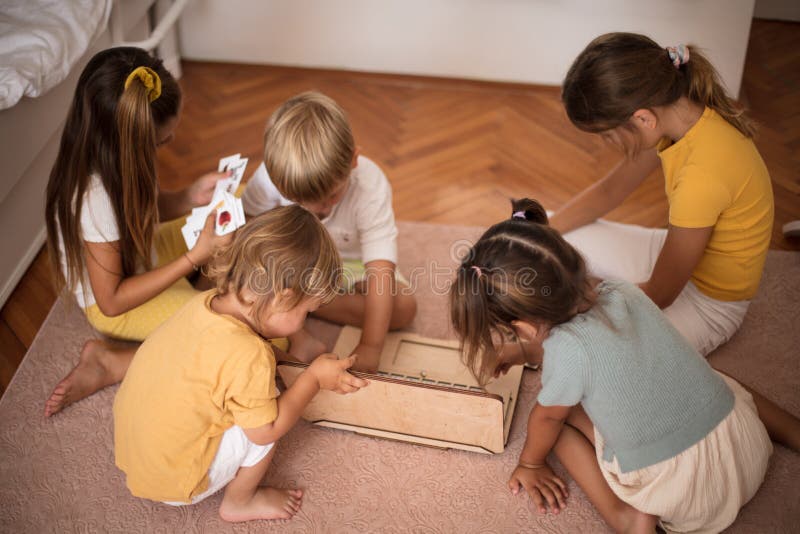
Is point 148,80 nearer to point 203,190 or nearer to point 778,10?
point 203,190

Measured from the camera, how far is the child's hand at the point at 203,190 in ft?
5.43

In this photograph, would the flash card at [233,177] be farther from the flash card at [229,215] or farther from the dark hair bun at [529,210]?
the dark hair bun at [529,210]

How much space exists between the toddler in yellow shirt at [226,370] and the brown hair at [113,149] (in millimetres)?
269

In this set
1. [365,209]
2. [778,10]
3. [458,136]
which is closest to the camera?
[365,209]

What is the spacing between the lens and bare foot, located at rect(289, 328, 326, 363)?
65.0 inches

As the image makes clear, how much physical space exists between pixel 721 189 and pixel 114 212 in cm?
113

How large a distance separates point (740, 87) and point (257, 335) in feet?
6.35

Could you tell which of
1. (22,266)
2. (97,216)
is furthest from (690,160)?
(22,266)

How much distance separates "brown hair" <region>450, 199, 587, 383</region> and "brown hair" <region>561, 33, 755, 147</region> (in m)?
0.34

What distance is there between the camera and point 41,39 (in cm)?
Result: 177

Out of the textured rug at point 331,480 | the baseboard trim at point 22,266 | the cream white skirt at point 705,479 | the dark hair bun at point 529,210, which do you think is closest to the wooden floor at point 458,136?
the baseboard trim at point 22,266

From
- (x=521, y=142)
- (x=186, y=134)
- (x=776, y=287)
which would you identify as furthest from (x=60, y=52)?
(x=776, y=287)

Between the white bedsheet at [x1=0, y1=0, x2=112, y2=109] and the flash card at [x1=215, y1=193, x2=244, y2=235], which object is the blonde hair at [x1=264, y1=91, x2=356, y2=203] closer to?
the flash card at [x1=215, y1=193, x2=244, y2=235]

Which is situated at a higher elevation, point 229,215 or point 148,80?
point 148,80
